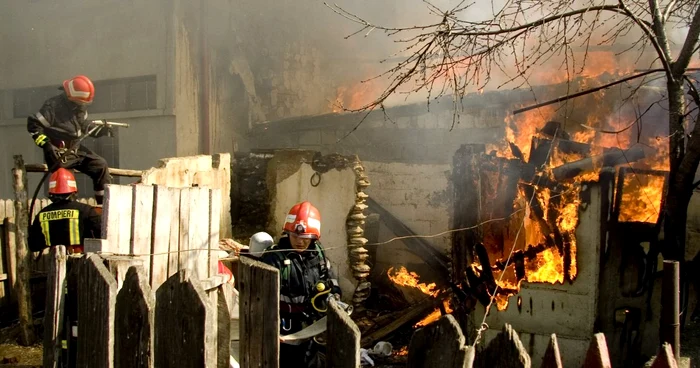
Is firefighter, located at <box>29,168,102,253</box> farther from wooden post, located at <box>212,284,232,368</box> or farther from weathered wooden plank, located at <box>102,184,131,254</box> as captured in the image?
wooden post, located at <box>212,284,232,368</box>

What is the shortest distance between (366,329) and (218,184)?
3268mm

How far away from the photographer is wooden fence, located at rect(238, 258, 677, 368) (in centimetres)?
197

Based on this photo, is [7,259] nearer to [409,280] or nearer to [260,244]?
[260,244]

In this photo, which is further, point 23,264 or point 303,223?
point 23,264

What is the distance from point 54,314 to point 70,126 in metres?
5.44

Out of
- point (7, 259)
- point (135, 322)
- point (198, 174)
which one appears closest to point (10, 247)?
point (7, 259)

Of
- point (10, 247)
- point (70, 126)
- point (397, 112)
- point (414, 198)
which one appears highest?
point (397, 112)

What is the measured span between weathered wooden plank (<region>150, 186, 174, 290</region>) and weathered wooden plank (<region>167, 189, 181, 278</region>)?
0.6 inches

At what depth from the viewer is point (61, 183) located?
21.4ft

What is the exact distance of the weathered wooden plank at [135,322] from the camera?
2390mm

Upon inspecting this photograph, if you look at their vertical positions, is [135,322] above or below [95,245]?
below

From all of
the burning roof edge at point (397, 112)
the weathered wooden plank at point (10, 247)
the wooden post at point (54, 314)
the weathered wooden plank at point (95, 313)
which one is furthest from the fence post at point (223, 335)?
the burning roof edge at point (397, 112)

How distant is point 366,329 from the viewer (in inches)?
305

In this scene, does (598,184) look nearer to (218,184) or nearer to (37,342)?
(218,184)
